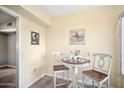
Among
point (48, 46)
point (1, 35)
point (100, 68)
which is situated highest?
point (1, 35)

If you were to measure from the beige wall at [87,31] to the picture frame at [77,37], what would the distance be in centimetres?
8

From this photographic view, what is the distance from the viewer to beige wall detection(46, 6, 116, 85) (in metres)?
2.45

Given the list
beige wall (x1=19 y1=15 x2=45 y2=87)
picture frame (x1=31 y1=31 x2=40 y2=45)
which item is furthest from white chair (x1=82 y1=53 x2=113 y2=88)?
picture frame (x1=31 y1=31 x2=40 y2=45)

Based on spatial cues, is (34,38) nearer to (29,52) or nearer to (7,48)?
(29,52)

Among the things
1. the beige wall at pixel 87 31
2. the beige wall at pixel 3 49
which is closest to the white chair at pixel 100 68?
the beige wall at pixel 87 31

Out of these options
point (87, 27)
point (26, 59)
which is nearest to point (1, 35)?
point (26, 59)

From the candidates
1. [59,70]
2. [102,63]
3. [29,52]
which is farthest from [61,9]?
[102,63]

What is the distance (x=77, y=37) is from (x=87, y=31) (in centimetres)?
28

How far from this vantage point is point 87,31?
2664 mm

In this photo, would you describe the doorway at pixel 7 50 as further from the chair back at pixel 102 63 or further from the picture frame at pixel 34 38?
the chair back at pixel 102 63

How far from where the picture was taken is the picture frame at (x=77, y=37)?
8.85 ft

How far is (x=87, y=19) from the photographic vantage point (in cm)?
269

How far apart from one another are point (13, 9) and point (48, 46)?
1.39 m

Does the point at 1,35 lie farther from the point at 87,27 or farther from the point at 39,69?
the point at 87,27
